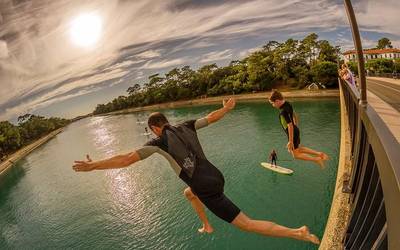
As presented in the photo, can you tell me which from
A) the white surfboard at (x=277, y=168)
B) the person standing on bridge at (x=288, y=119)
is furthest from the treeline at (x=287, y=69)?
the person standing on bridge at (x=288, y=119)

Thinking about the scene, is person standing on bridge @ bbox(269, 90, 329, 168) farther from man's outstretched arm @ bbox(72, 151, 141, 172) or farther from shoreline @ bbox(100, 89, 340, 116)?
shoreline @ bbox(100, 89, 340, 116)

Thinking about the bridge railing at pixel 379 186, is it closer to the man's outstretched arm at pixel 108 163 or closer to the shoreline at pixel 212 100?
the man's outstretched arm at pixel 108 163

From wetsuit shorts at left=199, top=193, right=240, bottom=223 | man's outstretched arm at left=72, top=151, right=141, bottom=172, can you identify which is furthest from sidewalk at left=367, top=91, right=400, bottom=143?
man's outstretched arm at left=72, top=151, right=141, bottom=172

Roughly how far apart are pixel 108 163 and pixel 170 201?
2991cm

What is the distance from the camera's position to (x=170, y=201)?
106ft

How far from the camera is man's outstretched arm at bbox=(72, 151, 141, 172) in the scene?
344 cm

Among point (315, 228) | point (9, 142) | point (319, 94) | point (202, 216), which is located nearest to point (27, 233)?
point (315, 228)

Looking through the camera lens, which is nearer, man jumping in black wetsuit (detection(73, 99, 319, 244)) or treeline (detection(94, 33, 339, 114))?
man jumping in black wetsuit (detection(73, 99, 319, 244))

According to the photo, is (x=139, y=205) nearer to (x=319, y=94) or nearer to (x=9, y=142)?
(x=319, y=94)

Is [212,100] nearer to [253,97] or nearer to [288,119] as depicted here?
[253,97]

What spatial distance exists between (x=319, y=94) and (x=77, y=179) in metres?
57.9

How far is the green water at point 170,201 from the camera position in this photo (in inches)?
947

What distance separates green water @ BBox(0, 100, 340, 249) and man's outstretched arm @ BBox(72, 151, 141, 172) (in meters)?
19.0

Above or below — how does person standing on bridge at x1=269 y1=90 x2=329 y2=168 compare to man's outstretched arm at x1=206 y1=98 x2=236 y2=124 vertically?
below
